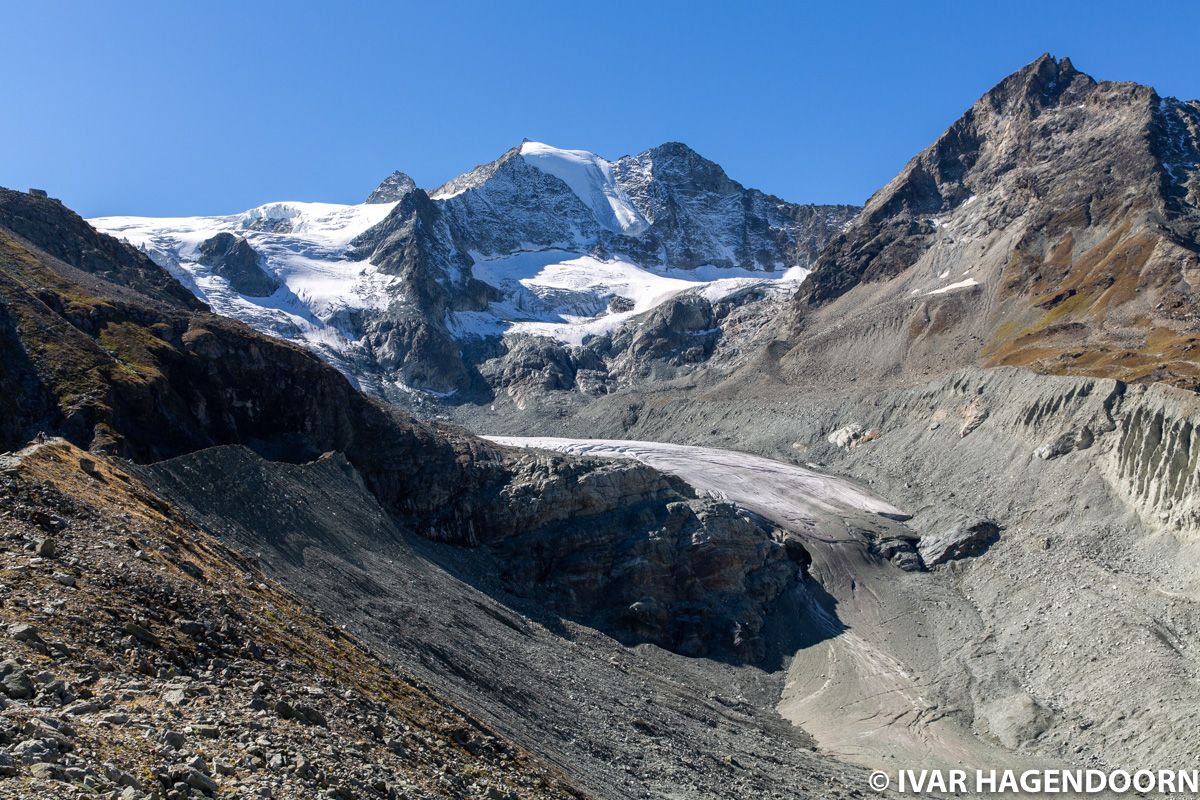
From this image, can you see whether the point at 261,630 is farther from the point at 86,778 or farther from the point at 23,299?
the point at 23,299

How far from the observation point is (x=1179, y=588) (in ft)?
213

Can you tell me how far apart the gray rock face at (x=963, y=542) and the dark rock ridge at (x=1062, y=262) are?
19121 millimetres

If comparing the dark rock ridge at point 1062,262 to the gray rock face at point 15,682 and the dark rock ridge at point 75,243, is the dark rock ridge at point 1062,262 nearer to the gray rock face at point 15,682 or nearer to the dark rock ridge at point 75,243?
the dark rock ridge at point 75,243

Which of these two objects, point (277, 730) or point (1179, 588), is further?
point (1179, 588)

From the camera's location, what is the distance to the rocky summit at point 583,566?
68.7 feet

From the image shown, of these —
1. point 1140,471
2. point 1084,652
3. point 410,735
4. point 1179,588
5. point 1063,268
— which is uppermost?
point 1063,268

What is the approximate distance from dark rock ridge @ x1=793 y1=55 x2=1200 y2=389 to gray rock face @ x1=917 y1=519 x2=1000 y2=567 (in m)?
19.1

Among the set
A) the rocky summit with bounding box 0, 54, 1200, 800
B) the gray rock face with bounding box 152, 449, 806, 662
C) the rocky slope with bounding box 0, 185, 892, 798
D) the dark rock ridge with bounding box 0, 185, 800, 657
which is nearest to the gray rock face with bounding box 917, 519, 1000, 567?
the rocky summit with bounding box 0, 54, 1200, 800

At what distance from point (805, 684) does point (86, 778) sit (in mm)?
59882

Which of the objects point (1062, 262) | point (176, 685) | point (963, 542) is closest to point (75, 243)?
point (963, 542)

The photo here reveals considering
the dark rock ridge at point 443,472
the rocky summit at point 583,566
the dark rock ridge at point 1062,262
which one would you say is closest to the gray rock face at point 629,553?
the dark rock ridge at point 443,472

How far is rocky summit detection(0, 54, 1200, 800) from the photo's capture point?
20938 millimetres

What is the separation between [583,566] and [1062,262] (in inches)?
3818

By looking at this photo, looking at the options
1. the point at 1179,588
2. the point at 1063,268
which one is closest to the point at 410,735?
the point at 1179,588
